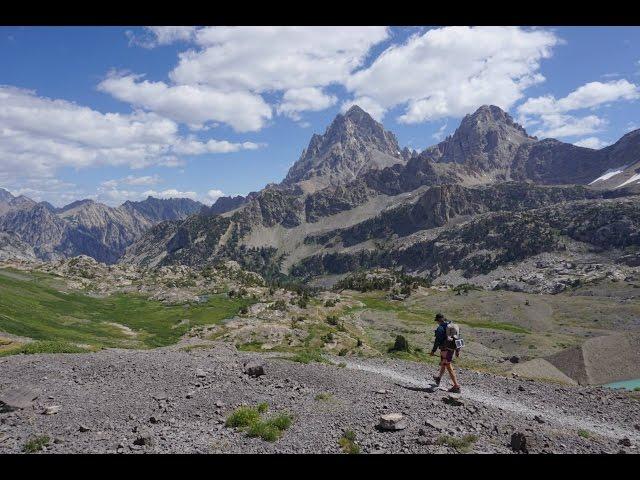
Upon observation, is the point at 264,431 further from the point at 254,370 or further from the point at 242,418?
the point at 254,370

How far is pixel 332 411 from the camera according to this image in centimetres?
2075

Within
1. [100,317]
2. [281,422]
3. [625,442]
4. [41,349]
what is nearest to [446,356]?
[625,442]

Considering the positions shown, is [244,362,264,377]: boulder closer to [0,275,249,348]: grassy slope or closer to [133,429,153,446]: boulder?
[133,429,153,446]: boulder

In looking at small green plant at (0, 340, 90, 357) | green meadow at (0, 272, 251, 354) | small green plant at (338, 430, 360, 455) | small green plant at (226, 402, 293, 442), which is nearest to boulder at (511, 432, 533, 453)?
small green plant at (338, 430, 360, 455)

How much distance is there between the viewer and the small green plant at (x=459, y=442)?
54.1 ft

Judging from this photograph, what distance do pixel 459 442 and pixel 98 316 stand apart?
114m

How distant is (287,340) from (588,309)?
15179cm

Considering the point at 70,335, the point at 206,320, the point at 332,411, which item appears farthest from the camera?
the point at 206,320

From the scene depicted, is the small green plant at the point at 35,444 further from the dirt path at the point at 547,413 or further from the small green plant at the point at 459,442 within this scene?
the dirt path at the point at 547,413

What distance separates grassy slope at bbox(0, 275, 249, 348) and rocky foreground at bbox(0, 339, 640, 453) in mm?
39374

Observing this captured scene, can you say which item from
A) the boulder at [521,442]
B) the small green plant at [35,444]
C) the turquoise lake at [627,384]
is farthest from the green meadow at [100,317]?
the turquoise lake at [627,384]

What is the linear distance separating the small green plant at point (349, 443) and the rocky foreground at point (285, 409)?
10.6 inches
